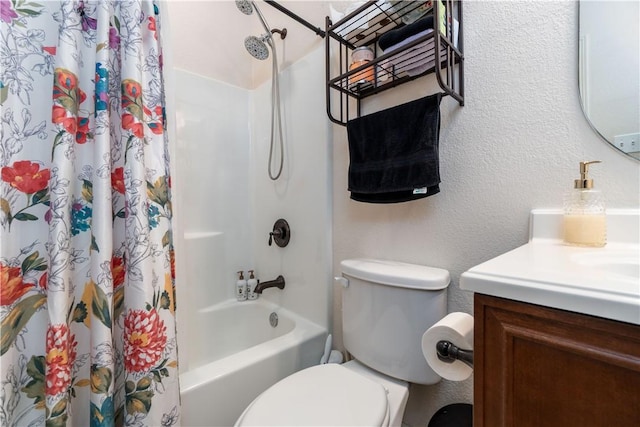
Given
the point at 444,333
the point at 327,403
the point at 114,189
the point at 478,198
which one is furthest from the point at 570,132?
the point at 114,189

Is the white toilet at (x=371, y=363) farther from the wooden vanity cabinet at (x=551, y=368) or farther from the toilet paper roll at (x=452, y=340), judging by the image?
the wooden vanity cabinet at (x=551, y=368)

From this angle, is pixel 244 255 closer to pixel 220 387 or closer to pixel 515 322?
pixel 220 387

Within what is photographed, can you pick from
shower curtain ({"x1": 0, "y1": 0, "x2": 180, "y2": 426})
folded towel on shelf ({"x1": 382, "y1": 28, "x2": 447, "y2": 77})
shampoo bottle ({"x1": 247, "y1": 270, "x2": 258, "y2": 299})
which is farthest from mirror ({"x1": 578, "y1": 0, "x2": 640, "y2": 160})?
shampoo bottle ({"x1": 247, "y1": 270, "x2": 258, "y2": 299})

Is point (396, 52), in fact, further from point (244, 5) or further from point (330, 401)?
point (330, 401)

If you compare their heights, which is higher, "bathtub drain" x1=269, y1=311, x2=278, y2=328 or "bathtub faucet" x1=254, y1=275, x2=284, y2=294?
"bathtub faucet" x1=254, y1=275, x2=284, y2=294

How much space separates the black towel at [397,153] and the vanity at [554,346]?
484 millimetres

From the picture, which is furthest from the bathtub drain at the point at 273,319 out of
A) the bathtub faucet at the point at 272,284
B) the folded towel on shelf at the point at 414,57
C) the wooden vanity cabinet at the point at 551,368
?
the folded towel on shelf at the point at 414,57

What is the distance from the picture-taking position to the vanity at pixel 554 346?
1.00ft

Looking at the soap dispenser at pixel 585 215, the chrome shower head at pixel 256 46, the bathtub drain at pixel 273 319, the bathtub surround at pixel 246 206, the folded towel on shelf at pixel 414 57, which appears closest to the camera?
the soap dispenser at pixel 585 215

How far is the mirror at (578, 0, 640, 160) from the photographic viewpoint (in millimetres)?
645

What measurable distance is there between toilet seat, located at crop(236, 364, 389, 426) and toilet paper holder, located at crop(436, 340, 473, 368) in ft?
0.82

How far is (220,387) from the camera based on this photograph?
95 centimetres

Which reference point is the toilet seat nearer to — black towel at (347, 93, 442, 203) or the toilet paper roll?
the toilet paper roll

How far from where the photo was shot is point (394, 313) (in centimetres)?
89
